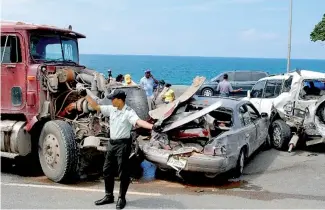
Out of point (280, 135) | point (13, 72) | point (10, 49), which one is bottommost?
point (280, 135)

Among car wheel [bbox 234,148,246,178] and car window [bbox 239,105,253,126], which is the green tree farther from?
car wheel [bbox 234,148,246,178]

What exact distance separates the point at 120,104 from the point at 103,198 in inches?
56.4

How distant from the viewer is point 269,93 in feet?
44.0

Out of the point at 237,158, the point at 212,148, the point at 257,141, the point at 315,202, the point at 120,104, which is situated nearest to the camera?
the point at 120,104

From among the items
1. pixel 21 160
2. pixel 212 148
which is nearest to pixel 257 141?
pixel 212 148

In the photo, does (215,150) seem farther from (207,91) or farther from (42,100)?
(207,91)

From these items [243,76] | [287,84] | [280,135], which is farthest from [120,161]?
[243,76]

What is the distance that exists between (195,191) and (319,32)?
1416 cm

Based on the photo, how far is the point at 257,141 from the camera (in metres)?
10.1

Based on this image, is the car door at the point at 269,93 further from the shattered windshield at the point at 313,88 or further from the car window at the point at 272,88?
the shattered windshield at the point at 313,88

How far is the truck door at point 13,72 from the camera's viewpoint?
868cm

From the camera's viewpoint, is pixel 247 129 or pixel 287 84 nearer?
pixel 247 129

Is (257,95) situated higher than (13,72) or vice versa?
(13,72)

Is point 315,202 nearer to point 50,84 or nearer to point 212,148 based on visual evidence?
point 212,148
